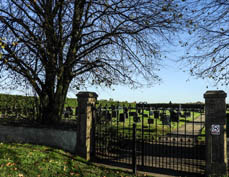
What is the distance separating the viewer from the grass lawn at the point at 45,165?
6312 mm

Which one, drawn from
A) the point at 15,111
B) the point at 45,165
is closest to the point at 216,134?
the point at 45,165

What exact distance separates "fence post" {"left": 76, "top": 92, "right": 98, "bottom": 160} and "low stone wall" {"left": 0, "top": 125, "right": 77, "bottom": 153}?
0.40 m

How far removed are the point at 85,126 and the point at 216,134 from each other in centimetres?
464

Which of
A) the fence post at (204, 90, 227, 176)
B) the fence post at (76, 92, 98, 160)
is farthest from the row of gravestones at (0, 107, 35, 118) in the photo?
the fence post at (204, 90, 227, 176)

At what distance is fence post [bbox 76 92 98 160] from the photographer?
836 centimetres

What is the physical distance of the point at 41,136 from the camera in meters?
9.76

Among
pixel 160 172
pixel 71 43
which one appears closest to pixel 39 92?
pixel 71 43

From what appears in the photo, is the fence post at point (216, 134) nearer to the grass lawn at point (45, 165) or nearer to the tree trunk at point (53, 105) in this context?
the grass lawn at point (45, 165)

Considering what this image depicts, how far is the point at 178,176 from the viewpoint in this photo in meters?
6.91

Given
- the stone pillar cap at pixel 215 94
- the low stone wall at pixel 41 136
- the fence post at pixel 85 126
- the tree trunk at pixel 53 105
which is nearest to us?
the stone pillar cap at pixel 215 94

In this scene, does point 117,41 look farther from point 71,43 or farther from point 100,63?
point 71,43

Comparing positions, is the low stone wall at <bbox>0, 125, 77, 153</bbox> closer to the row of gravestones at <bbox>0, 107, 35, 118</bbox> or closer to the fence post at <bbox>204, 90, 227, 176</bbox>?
the row of gravestones at <bbox>0, 107, 35, 118</bbox>

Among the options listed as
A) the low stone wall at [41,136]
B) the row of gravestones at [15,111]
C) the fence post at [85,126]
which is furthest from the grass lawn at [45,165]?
the row of gravestones at [15,111]

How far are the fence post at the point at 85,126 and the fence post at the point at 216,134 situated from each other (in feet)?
14.1
